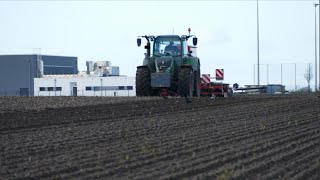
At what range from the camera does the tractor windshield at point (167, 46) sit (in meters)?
29.2

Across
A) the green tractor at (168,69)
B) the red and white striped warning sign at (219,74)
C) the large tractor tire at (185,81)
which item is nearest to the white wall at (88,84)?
A: the red and white striped warning sign at (219,74)

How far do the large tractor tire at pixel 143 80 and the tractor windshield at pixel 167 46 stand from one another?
1519 millimetres

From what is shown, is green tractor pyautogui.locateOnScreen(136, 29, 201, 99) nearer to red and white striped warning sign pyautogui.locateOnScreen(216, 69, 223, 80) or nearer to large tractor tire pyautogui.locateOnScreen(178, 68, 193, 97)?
large tractor tire pyautogui.locateOnScreen(178, 68, 193, 97)

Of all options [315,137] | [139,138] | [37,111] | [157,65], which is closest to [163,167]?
[139,138]

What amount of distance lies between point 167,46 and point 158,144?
16356 millimetres

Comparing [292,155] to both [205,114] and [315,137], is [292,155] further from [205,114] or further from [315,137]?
[205,114]

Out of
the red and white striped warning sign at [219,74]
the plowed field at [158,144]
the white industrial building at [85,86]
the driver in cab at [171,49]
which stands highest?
the driver in cab at [171,49]

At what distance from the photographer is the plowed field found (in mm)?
10273

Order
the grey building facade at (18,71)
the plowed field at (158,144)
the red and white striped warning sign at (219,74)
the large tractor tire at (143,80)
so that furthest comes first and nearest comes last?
the grey building facade at (18,71) < the red and white striped warning sign at (219,74) < the large tractor tire at (143,80) < the plowed field at (158,144)

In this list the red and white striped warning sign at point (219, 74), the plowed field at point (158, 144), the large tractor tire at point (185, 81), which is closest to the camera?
the plowed field at point (158, 144)

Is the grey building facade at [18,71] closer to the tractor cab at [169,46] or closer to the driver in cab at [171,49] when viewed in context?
the tractor cab at [169,46]

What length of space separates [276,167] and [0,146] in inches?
235

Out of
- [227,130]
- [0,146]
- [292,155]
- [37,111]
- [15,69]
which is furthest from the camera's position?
[15,69]

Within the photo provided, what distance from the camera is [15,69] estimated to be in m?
83.8
